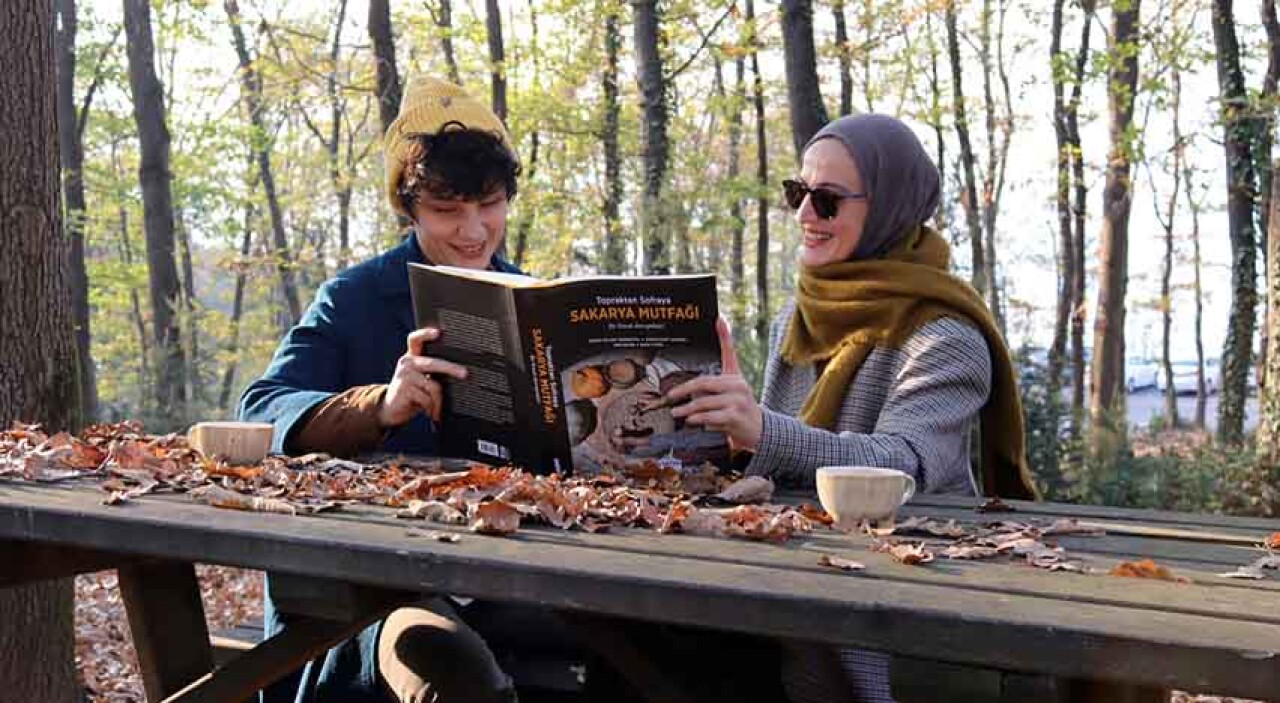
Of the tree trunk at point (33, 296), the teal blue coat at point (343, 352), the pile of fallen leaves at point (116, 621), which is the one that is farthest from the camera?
the pile of fallen leaves at point (116, 621)

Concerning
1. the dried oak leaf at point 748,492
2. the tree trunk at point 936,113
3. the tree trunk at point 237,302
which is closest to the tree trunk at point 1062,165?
the tree trunk at point 936,113

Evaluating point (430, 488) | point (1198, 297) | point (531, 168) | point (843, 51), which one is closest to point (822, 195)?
point (430, 488)

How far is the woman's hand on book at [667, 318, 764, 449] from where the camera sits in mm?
2061

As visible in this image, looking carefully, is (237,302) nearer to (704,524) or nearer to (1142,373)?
(704,524)

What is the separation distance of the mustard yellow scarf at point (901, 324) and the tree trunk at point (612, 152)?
999 cm

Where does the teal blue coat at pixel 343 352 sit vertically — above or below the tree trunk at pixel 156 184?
below

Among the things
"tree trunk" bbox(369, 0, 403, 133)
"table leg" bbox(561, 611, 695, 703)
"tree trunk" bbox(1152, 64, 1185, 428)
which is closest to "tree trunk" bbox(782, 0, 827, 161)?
"tree trunk" bbox(369, 0, 403, 133)

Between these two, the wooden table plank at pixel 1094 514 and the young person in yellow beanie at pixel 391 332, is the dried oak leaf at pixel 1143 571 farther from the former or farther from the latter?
the young person in yellow beanie at pixel 391 332

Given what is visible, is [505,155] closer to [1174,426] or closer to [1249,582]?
[1249,582]

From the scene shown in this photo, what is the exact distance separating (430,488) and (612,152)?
12.7 meters

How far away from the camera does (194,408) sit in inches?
508

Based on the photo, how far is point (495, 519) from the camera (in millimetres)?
1562

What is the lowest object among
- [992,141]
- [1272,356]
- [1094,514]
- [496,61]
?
[1094,514]

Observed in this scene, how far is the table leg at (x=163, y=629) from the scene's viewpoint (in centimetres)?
226
